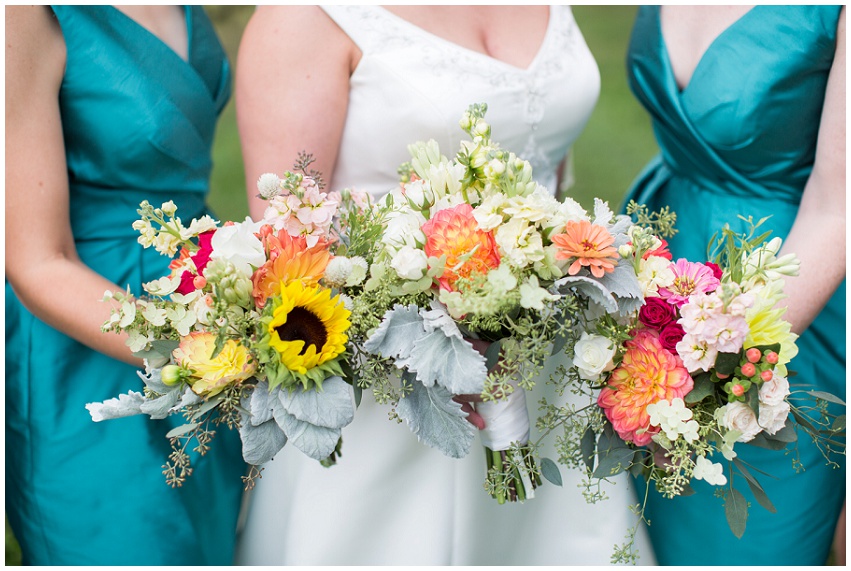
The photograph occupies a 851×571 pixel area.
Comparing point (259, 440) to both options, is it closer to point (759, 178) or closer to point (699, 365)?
point (699, 365)

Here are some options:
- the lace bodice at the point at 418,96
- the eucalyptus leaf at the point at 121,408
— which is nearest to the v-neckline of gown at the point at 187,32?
the lace bodice at the point at 418,96

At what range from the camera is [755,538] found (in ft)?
7.11

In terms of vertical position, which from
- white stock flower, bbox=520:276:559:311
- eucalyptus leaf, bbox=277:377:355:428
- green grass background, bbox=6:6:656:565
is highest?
white stock flower, bbox=520:276:559:311

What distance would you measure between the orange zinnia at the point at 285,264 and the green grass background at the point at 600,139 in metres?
4.20

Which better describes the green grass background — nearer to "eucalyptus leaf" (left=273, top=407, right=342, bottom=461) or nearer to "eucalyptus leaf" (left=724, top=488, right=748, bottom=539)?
"eucalyptus leaf" (left=724, top=488, right=748, bottom=539)

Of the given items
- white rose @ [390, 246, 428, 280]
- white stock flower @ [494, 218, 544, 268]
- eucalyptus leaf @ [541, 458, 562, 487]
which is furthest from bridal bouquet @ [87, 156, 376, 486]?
eucalyptus leaf @ [541, 458, 562, 487]

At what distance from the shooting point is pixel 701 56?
86.4 inches

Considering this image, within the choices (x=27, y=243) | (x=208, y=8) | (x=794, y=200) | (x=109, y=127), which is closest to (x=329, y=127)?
(x=109, y=127)

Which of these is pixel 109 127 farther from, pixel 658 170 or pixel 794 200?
pixel 794 200

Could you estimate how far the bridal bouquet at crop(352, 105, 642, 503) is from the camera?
132 cm

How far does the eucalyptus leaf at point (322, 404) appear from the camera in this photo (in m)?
1.35

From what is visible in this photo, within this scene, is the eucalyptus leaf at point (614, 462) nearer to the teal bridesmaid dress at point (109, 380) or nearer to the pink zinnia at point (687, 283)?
the pink zinnia at point (687, 283)

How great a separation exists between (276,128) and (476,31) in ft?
2.11

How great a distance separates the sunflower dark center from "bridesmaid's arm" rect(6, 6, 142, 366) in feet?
2.22
